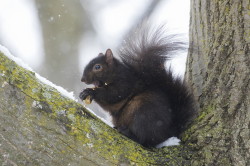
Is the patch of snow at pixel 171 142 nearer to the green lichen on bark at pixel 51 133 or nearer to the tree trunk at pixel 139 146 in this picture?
the tree trunk at pixel 139 146

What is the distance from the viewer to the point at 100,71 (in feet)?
9.17

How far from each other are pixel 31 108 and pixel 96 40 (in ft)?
8.46

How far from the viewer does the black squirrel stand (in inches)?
86.2

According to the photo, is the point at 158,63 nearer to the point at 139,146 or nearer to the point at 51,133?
the point at 139,146

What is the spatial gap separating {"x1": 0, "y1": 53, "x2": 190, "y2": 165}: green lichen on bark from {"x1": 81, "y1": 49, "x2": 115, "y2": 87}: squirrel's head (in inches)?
39.7

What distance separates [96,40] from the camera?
4.05 m

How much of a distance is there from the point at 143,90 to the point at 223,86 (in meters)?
0.65

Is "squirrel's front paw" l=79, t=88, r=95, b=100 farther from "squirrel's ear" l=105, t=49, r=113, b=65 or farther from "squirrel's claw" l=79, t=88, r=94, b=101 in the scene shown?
"squirrel's ear" l=105, t=49, r=113, b=65

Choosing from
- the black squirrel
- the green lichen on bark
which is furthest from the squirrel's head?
the green lichen on bark

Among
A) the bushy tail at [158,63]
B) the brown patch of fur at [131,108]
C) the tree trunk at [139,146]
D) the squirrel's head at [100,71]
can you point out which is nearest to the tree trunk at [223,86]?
the tree trunk at [139,146]

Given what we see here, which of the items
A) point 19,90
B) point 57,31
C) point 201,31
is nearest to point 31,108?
point 19,90

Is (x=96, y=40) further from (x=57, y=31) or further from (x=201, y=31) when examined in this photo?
(x=201, y=31)

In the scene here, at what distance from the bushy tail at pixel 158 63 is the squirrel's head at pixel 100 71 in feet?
0.47

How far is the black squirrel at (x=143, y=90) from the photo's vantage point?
2.19 m
